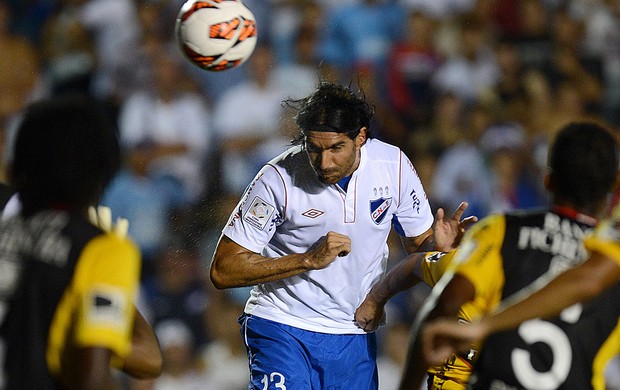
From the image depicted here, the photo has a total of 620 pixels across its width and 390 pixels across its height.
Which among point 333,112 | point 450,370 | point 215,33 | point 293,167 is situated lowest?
point 450,370

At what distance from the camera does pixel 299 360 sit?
17.2 ft

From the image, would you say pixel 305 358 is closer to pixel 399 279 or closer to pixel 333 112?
pixel 399 279

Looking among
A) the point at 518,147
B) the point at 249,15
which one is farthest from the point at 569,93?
the point at 249,15

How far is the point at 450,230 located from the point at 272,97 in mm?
5462

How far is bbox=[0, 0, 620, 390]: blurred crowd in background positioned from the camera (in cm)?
931

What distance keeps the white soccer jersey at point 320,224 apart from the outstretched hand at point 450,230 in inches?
16.4

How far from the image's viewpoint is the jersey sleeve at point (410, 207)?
548 centimetres

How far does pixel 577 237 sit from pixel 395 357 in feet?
19.0

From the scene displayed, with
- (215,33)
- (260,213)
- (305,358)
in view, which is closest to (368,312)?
(305,358)

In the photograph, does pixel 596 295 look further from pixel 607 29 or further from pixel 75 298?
pixel 607 29

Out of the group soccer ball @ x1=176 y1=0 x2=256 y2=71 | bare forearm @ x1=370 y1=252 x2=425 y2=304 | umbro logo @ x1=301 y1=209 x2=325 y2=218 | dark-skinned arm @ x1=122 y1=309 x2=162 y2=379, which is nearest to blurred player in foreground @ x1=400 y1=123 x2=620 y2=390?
dark-skinned arm @ x1=122 y1=309 x2=162 y2=379

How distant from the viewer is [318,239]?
5.31m

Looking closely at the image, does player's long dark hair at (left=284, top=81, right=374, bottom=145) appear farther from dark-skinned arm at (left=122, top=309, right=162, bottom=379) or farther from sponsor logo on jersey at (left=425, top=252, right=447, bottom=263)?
dark-skinned arm at (left=122, top=309, right=162, bottom=379)

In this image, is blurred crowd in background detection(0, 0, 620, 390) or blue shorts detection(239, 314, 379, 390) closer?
blue shorts detection(239, 314, 379, 390)
